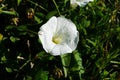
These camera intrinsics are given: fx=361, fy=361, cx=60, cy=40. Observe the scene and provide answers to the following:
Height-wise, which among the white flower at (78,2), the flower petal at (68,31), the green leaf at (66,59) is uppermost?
the white flower at (78,2)

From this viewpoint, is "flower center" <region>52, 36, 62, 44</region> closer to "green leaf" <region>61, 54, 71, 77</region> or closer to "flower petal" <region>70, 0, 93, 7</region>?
"green leaf" <region>61, 54, 71, 77</region>

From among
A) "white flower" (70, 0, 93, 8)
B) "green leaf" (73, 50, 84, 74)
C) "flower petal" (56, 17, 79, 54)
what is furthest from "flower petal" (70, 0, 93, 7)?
"green leaf" (73, 50, 84, 74)

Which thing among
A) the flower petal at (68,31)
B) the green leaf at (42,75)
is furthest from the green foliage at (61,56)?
the flower petal at (68,31)

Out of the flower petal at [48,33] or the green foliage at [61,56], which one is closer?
the flower petal at [48,33]

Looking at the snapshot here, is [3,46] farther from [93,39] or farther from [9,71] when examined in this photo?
[93,39]

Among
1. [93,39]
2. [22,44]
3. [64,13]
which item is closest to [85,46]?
[93,39]

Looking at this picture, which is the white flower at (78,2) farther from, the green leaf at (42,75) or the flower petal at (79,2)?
the green leaf at (42,75)
